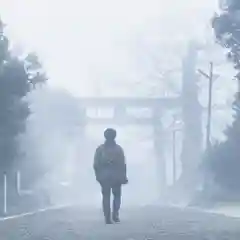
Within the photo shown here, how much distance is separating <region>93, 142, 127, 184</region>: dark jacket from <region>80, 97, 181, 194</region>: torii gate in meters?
25.4

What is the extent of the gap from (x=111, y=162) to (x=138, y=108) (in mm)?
29549

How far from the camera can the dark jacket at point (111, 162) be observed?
12.8m

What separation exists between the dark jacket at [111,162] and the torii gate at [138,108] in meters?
25.4

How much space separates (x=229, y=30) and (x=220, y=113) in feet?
78.4

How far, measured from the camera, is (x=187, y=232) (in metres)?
11.9

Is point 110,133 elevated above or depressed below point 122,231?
above

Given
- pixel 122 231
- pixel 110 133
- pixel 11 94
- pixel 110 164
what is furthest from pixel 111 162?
pixel 11 94

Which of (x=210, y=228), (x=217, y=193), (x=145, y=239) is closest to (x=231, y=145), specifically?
(x=217, y=193)

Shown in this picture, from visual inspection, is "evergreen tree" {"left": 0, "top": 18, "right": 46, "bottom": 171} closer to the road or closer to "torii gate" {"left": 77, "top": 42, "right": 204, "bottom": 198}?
"torii gate" {"left": 77, "top": 42, "right": 204, "bottom": 198}

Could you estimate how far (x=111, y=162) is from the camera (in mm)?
12789

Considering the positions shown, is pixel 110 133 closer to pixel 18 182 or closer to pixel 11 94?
pixel 11 94

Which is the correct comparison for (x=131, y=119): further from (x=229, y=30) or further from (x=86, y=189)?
(x=229, y=30)

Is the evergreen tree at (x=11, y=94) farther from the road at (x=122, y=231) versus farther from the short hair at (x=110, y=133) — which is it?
the short hair at (x=110, y=133)

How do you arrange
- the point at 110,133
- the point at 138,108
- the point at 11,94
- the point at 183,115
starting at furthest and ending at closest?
the point at 183,115, the point at 138,108, the point at 11,94, the point at 110,133
